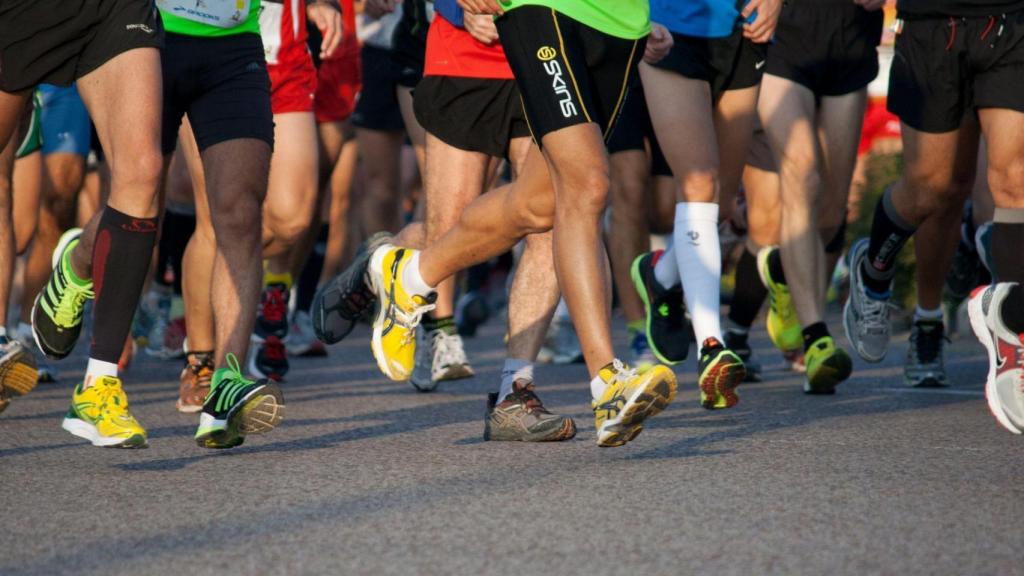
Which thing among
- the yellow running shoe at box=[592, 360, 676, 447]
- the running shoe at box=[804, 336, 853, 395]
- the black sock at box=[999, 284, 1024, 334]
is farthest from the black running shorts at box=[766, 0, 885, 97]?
the yellow running shoe at box=[592, 360, 676, 447]

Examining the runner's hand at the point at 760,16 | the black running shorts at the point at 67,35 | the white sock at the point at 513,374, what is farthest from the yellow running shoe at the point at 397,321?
the runner's hand at the point at 760,16

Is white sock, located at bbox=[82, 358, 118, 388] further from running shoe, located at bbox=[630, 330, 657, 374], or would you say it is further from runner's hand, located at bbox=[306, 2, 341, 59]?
running shoe, located at bbox=[630, 330, 657, 374]

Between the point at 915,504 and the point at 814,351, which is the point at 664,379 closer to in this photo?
the point at 915,504

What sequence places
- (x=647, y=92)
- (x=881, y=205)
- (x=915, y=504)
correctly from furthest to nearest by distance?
(x=881, y=205)
(x=647, y=92)
(x=915, y=504)

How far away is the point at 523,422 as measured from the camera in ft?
17.3

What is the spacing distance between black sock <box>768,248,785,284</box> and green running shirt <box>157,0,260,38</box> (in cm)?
308

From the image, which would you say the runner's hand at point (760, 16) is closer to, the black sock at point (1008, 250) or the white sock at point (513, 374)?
the black sock at point (1008, 250)

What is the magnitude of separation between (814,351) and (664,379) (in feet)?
8.21

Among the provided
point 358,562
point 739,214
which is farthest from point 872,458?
point 739,214

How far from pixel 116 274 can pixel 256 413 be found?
22.6 inches

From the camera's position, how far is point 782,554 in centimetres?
339

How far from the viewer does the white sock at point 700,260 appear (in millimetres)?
5987

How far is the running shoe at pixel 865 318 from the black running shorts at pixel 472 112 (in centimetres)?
206

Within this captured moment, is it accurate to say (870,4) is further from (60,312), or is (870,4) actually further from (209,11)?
(60,312)
